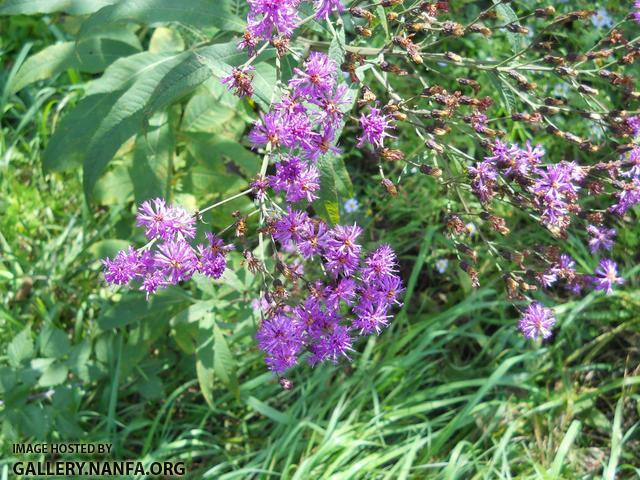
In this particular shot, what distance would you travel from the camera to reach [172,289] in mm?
2236

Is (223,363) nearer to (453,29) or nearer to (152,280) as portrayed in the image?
(152,280)

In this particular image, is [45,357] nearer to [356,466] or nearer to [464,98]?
[356,466]

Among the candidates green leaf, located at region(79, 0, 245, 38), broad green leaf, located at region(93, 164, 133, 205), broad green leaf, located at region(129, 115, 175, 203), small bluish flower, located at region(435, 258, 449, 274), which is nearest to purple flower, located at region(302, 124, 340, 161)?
green leaf, located at region(79, 0, 245, 38)

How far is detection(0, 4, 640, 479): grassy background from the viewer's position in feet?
7.75

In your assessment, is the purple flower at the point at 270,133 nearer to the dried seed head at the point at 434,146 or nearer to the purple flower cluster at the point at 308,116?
the purple flower cluster at the point at 308,116

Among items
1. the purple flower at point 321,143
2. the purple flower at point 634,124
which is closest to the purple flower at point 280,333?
the purple flower at point 321,143

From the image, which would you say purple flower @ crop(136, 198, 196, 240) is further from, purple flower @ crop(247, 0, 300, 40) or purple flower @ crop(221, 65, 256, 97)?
purple flower @ crop(247, 0, 300, 40)

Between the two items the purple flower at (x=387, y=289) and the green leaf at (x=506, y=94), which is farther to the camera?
the green leaf at (x=506, y=94)

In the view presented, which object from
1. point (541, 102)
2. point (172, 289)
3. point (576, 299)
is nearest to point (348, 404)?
point (172, 289)

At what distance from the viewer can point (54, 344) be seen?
237cm

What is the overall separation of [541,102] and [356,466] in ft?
4.29

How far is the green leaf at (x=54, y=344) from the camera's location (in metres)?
2.36

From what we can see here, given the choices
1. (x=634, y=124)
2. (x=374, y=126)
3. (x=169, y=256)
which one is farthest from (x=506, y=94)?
(x=169, y=256)

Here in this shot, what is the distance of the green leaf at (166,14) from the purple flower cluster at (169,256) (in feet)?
1.97
